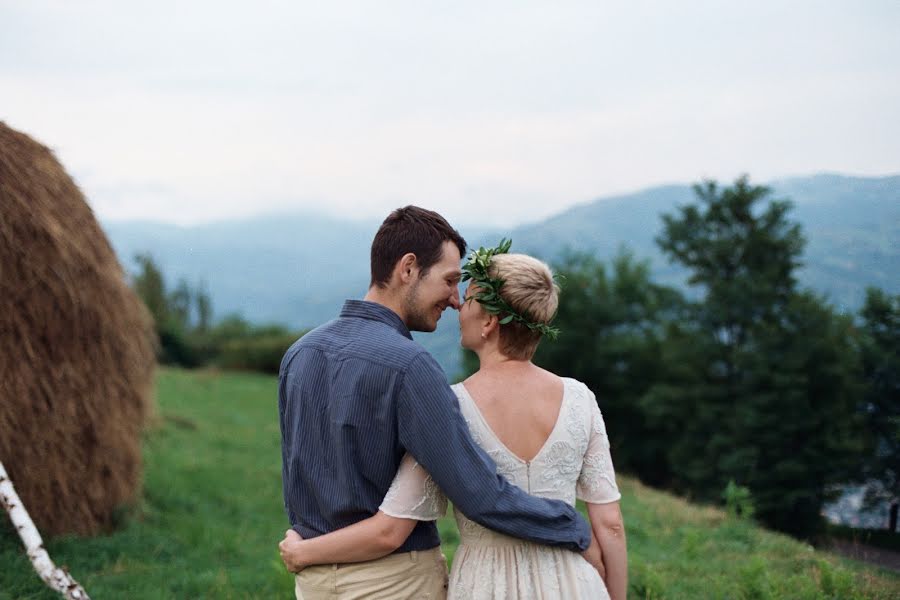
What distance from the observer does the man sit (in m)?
2.65

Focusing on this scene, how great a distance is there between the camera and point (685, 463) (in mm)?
29578

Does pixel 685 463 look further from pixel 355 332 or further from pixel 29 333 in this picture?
pixel 355 332

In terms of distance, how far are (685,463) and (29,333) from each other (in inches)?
1041

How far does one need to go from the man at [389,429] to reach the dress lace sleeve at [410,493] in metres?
0.05

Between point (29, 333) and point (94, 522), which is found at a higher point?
point (29, 333)

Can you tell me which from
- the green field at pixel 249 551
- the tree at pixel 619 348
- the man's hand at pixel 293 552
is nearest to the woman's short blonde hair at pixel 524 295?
the man's hand at pixel 293 552

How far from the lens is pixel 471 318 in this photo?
9.82 feet

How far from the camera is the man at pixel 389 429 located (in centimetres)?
265


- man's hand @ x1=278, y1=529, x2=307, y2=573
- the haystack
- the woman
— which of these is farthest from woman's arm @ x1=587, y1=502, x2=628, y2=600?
the haystack

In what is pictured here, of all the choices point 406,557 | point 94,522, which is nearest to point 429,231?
point 406,557

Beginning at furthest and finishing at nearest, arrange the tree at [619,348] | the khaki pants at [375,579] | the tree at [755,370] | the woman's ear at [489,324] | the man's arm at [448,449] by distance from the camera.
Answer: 1. the tree at [619,348]
2. the tree at [755,370]
3. the woman's ear at [489,324]
4. the khaki pants at [375,579]
5. the man's arm at [448,449]

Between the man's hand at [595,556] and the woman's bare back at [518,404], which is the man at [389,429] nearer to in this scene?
the man's hand at [595,556]

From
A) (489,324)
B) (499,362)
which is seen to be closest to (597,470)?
(499,362)

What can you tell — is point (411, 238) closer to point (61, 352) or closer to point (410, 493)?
point (410, 493)
